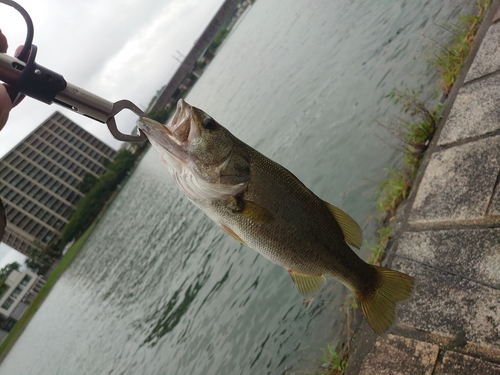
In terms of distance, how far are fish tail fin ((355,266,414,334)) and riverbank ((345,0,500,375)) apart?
2.82 feet

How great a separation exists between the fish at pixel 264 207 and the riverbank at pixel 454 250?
885mm

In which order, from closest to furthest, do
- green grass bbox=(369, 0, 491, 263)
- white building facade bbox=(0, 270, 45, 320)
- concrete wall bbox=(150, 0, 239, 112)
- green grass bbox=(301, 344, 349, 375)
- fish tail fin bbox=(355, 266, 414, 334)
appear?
fish tail fin bbox=(355, 266, 414, 334) < green grass bbox=(301, 344, 349, 375) < green grass bbox=(369, 0, 491, 263) < white building facade bbox=(0, 270, 45, 320) < concrete wall bbox=(150, 0, 239, 112)

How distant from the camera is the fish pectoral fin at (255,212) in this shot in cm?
256

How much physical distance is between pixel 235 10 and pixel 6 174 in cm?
7466

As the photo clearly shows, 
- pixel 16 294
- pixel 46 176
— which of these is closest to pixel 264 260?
pixel 16 294

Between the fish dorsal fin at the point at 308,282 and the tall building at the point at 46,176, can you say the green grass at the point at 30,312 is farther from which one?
the fish dorsal fin at the point at 308,282

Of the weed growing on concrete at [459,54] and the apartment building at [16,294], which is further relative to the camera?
the apartment building at [16,294]

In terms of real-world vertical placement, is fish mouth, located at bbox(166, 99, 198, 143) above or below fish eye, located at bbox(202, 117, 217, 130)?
below

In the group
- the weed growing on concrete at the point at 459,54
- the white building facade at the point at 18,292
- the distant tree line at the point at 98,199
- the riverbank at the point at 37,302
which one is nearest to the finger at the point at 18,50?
the weed growing on concrete at the point at 459,54

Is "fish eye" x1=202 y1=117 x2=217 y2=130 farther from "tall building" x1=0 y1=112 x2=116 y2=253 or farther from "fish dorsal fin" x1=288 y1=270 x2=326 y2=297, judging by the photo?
"tall building" x1=0 y1=112 x2=116 y2=253

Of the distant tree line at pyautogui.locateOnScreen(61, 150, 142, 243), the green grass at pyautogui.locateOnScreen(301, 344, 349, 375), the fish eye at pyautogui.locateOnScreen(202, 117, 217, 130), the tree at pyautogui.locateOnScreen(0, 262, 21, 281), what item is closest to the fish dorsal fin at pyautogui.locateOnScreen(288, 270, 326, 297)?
the fish eye at pyautogui.locateOnScreen(202, 117, 217, 130)

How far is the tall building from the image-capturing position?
8094 cm

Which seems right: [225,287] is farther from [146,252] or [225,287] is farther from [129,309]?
[146,252]

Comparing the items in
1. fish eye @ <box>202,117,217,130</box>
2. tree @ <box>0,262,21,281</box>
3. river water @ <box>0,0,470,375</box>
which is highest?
fish eye @ <box>202,117,217,130</box>
